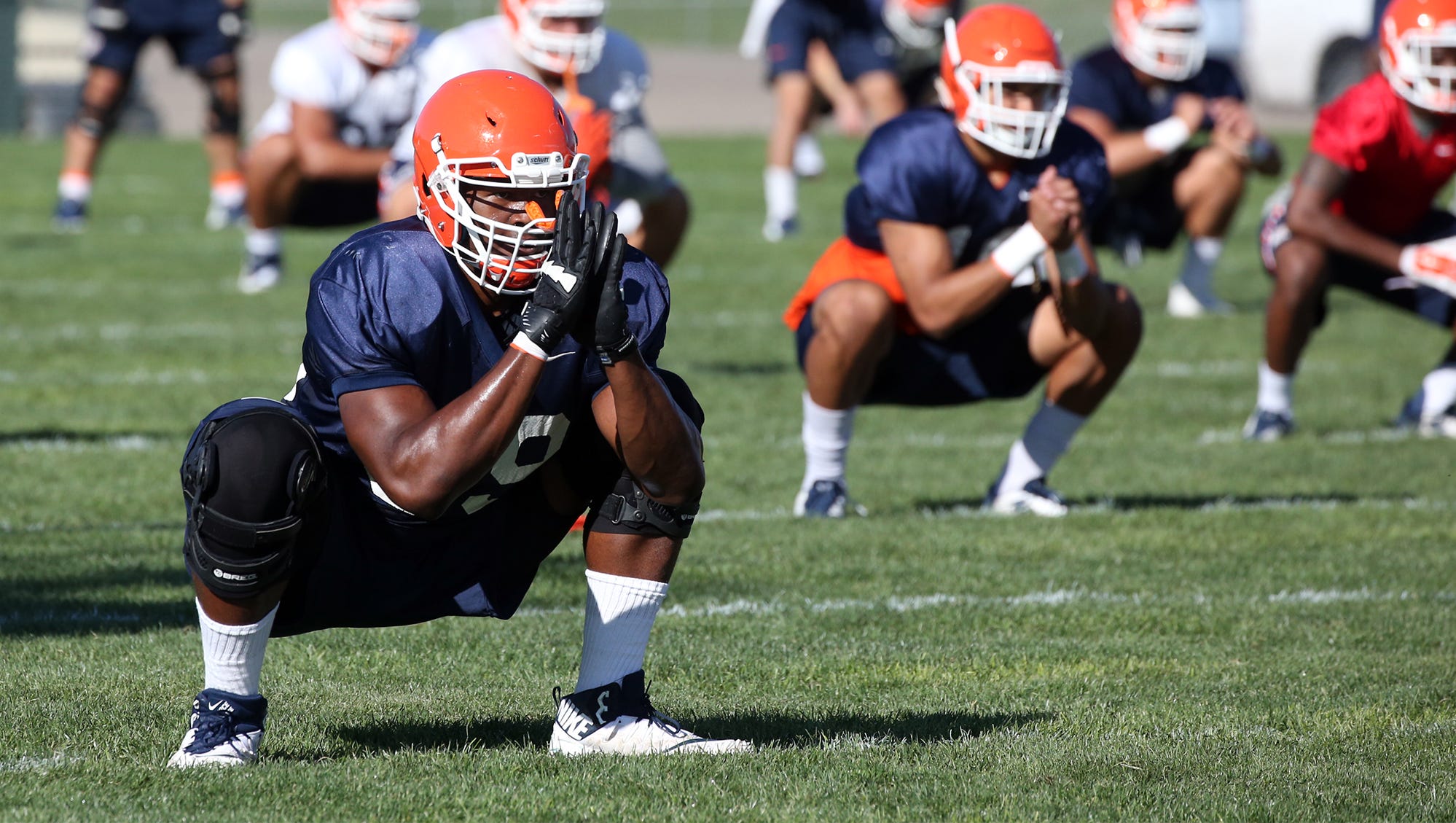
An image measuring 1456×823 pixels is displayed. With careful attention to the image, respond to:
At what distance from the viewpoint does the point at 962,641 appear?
422 centimetres

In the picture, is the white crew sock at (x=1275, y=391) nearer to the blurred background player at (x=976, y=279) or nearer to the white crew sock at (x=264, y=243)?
the blurred background player at (x=976, y=279)

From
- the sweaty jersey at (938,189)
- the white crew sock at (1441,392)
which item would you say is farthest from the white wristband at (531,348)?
the white crew sock at (1441,392)

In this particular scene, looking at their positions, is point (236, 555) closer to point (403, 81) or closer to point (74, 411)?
point (74, 411)

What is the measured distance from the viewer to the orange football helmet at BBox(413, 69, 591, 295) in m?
3.21

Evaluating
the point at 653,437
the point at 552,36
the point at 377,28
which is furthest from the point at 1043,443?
the point at 377,28

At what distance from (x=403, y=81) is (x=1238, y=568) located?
5.16 meters

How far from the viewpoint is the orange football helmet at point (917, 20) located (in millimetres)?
11367

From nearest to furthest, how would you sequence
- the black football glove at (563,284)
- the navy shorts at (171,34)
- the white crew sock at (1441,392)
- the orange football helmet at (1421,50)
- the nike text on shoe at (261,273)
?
the black football glove at (563,284)
the orange football helmet at (1421,50)
the white crew sock at (1441,392)
the nike text on shoe at (261,273)
the navy shorts at (171,34)

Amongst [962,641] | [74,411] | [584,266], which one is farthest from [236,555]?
[74,411]

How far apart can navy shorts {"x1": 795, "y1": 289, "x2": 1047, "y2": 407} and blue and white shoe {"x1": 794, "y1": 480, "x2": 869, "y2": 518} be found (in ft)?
0.91

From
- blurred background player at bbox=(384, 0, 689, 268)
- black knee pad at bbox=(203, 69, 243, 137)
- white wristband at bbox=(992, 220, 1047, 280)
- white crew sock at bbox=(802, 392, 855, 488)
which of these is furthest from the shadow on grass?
black knee pad at bbox=(203, 69, 243, 137)

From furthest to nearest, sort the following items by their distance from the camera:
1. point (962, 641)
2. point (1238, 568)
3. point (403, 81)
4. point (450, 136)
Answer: point (403, 81)
point (1238, 568)
point (962, 641)
point (450, 136)

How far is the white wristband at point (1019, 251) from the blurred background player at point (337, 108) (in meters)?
4.20

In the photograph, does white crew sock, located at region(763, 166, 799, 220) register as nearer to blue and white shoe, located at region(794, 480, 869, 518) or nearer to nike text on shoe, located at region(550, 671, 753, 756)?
blue and white shoe, located at region(794, 480, 869, 518)
